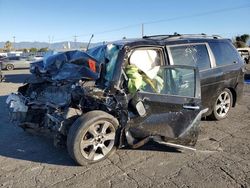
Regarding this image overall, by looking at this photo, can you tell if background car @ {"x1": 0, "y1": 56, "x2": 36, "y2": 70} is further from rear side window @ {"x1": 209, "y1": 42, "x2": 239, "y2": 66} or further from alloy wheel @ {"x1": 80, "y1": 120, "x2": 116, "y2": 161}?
alloy wheel @ {"x1": 80, "y1": 120, "x2": 116, "y2": 161}

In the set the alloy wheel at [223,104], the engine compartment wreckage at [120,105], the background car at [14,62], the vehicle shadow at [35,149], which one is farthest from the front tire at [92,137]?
the background car at [14,62]

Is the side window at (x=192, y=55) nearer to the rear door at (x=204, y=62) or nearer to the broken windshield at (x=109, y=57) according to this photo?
the rear door at (x=204, y=62)

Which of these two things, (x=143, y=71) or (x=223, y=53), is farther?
(x=223, y=53)

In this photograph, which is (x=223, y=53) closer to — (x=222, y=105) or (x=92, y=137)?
(x=222, y=105)

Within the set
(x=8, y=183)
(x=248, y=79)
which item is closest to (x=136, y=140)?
(x=8, y=183)

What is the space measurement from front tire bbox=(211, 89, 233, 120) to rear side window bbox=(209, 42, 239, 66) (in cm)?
65

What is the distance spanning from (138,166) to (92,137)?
80 centimetres

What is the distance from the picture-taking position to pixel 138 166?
4.46 metres

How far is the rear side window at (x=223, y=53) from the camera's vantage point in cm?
651

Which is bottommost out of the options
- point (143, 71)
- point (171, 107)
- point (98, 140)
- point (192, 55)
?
point (98, 140)

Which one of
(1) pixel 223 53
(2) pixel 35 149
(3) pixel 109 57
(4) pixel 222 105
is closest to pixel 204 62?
(1) pixel 223 53

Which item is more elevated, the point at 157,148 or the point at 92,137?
the point at 92,137

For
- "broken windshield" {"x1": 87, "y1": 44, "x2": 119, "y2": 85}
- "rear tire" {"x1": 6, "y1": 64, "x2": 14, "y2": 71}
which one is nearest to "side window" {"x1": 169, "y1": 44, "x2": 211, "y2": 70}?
"broken windshield" {"x1": 87, "y1": 44, "x2": 119, "y2": 85}

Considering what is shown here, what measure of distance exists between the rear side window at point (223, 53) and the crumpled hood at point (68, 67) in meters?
2.81
